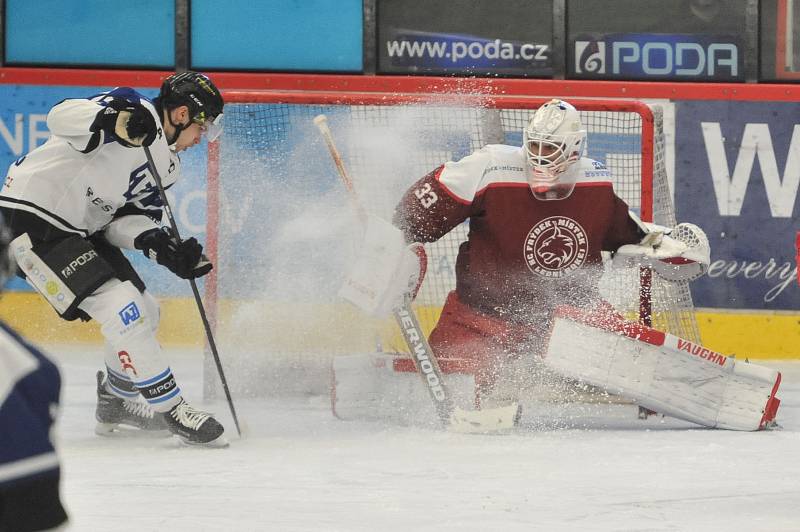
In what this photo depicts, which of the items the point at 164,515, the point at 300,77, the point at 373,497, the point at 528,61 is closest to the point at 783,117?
the point at 528,61

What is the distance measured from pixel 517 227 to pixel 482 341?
14.7 inches

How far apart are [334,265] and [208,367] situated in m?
0.55

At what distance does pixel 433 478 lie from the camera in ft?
10.3

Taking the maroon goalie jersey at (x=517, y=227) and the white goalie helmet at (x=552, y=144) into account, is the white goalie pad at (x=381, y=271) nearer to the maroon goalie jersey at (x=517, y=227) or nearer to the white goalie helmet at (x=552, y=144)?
the maroon goalie jersey at (x=517, y=227)

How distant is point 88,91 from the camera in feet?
19.0

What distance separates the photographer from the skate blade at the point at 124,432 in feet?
12.8

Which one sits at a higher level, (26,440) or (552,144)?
(552,144)

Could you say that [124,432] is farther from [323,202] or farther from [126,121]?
[323,202]

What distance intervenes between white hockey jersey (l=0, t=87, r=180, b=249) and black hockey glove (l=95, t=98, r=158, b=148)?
3cm

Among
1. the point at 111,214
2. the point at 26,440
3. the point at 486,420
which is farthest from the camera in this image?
the point at 486,420

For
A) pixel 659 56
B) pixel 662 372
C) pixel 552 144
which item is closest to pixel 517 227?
pixel 552 144

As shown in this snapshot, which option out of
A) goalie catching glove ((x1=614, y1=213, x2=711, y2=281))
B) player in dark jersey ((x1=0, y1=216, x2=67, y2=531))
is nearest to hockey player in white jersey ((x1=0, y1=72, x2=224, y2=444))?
goalie catching glove ((x1=614, y1=213, x2=711, y2=281))

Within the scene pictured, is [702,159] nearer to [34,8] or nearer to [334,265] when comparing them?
[334,265]

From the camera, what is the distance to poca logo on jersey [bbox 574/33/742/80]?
589 cm
